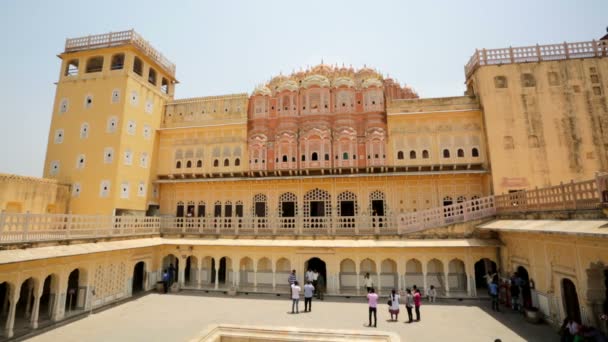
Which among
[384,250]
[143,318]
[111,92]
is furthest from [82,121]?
[384,250]

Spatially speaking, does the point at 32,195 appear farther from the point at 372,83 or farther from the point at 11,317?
the point at 372,83

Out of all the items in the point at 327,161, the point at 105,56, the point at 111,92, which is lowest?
the point at 327,161

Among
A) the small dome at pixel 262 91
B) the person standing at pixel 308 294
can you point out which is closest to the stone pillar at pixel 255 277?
the person standing at pixel 308 294

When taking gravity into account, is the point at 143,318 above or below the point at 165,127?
below

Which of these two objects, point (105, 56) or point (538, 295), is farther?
point (105, 56)

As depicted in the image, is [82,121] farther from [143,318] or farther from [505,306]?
[505,306]

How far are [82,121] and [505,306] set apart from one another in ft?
83.5

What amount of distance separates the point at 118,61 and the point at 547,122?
27.4 meters

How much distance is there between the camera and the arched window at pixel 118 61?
2110 centimetres

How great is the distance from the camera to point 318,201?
20000 mm

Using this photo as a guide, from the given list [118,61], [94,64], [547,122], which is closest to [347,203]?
[547,122]

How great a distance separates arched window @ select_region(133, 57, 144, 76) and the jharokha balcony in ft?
36.2

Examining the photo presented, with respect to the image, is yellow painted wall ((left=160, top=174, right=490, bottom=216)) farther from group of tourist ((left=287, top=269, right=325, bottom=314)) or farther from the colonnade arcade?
group of tourist ((left=287, top=269, right=325, bottom=314))

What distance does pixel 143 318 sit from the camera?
1182cm
